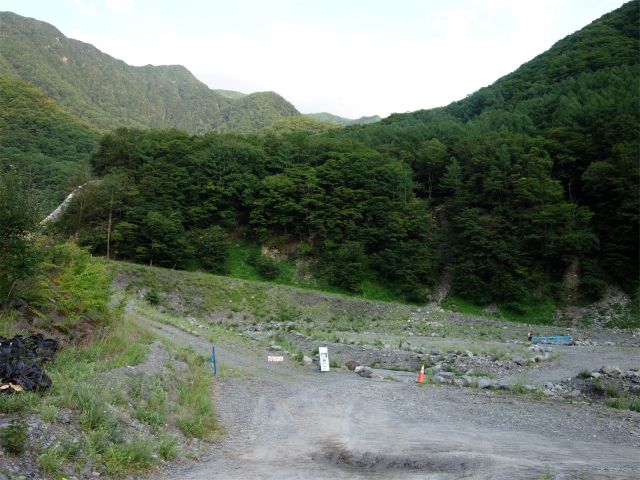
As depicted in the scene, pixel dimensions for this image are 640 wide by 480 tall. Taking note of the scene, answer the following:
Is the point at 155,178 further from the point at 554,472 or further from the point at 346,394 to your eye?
the point at 554,472

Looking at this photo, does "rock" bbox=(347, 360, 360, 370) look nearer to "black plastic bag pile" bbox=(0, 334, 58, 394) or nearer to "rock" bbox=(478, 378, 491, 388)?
"rock" bbox=(478, 378, 491, 388)

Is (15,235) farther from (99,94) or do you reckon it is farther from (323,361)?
(99,94)

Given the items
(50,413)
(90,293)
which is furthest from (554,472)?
(90,293)

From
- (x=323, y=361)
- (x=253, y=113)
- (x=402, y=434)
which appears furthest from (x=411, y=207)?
(x=253, y=113)

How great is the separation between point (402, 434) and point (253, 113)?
6288 inches

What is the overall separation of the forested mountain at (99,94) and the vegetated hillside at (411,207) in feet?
296

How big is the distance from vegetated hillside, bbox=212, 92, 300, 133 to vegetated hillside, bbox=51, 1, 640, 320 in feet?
314

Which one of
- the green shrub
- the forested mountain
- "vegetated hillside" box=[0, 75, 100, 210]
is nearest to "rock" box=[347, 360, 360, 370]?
the green shrub

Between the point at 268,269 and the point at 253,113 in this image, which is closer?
the point at 268,269

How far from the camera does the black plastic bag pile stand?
252 inches

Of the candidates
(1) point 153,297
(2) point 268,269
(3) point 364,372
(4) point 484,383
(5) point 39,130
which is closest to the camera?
(4) point 484,383

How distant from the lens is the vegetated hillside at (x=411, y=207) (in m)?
34.7

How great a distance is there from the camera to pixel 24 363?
7.21 meters

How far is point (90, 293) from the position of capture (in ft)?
37.2
